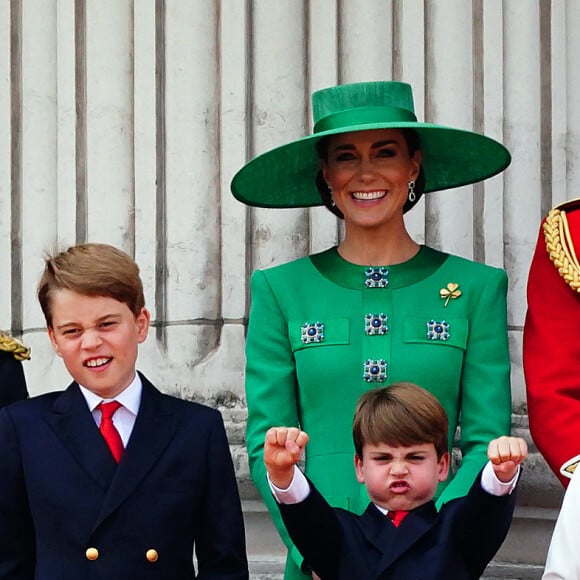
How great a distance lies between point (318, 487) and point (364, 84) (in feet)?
3.24

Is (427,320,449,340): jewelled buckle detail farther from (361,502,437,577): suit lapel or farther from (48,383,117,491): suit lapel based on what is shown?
(48,383,117,491): suit lapel

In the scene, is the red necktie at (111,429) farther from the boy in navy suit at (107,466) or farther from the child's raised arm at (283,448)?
the child's raised arm at (283,448)

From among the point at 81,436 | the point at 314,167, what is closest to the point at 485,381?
the point at 314,167

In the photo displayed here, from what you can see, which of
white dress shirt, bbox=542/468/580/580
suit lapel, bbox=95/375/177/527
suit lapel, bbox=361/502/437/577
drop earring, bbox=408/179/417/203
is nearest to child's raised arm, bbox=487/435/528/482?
white dress shirt, bbox=542/468/580/580

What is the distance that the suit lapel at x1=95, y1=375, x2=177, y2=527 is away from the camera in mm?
3467

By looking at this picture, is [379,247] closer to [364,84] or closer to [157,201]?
[364,84]

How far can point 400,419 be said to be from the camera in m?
3.48

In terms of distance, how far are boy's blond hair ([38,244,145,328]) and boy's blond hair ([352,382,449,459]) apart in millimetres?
572

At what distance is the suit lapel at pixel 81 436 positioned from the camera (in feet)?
11.5

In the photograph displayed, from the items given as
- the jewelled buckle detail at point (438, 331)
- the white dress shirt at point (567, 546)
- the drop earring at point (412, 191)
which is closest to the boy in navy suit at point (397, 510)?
the white dress shirt at point (567, 546)

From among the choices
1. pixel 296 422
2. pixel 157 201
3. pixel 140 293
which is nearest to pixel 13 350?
pixel 140 293

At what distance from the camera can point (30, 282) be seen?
5000mm

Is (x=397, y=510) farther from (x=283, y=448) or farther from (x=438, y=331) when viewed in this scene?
(x=438, y=331)

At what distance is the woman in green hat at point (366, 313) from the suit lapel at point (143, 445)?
0.29 m
